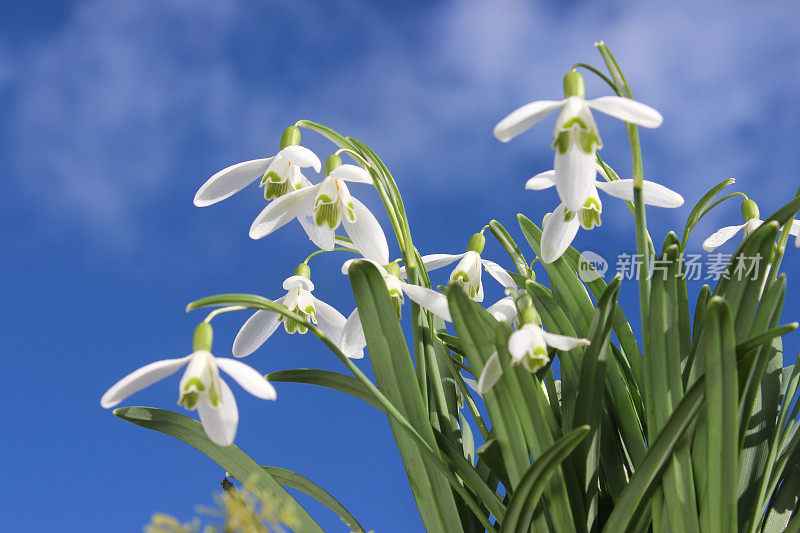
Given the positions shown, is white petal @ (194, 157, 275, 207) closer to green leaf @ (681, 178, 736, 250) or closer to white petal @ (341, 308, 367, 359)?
white petal @ (341, 308, 367, 359)

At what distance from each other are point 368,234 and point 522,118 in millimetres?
497

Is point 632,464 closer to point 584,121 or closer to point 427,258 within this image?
point 427,258

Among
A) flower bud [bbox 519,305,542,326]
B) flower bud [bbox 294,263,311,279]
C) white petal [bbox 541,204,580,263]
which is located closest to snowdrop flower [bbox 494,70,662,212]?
flower bud [bbox 519,305,542,326]

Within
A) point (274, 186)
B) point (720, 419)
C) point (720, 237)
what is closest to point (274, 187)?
point (274, 186)

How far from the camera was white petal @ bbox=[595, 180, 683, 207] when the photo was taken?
1.29m

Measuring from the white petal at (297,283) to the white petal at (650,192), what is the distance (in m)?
0.67

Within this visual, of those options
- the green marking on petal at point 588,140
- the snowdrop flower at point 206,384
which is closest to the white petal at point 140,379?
the snowdrop flower at point 206,384

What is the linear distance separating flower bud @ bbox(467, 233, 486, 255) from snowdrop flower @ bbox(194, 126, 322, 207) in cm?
43

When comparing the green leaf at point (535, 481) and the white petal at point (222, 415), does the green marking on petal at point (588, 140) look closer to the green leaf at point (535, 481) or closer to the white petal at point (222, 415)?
the green leaf at point (535, 481)

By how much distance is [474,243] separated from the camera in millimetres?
1592

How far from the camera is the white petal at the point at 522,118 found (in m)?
0.99

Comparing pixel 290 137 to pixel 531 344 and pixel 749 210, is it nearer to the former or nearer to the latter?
pixel 531 344

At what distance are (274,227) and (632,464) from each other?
892 millimetres

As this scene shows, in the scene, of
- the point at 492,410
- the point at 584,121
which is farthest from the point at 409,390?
the point at 584,121
